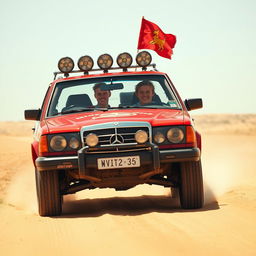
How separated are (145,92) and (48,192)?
1890 millimetres

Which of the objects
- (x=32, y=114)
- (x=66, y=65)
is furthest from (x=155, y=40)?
(x=32, y=114)

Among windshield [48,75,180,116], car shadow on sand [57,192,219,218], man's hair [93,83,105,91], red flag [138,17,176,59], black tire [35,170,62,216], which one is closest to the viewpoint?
black tire [35,170,62,216]

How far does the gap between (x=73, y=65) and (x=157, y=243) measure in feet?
13.9

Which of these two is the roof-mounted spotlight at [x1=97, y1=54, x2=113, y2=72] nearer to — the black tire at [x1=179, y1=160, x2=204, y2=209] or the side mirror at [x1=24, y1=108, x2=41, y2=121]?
the side mirror at [x1=24, y1=108, x2=41, y2=121]

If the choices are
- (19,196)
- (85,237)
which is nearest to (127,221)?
(85,237)

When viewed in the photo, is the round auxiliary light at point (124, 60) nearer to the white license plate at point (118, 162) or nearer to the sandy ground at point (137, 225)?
the sandy ground at point (137, 225)

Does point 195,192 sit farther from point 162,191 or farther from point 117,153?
point 162,191

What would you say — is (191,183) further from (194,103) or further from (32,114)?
(32,114)

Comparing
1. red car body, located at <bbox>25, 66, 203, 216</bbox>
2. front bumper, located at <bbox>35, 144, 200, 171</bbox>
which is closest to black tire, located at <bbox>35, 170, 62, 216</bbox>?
red car body, located at <bbox>25, 66, 203, 216</bbox>

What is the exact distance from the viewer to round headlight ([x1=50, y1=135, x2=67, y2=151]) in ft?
25.2

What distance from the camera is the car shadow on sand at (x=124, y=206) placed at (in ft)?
26.2

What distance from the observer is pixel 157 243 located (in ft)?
18.2

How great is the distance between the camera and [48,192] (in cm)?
789

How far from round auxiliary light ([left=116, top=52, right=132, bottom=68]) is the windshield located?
0.43 m
